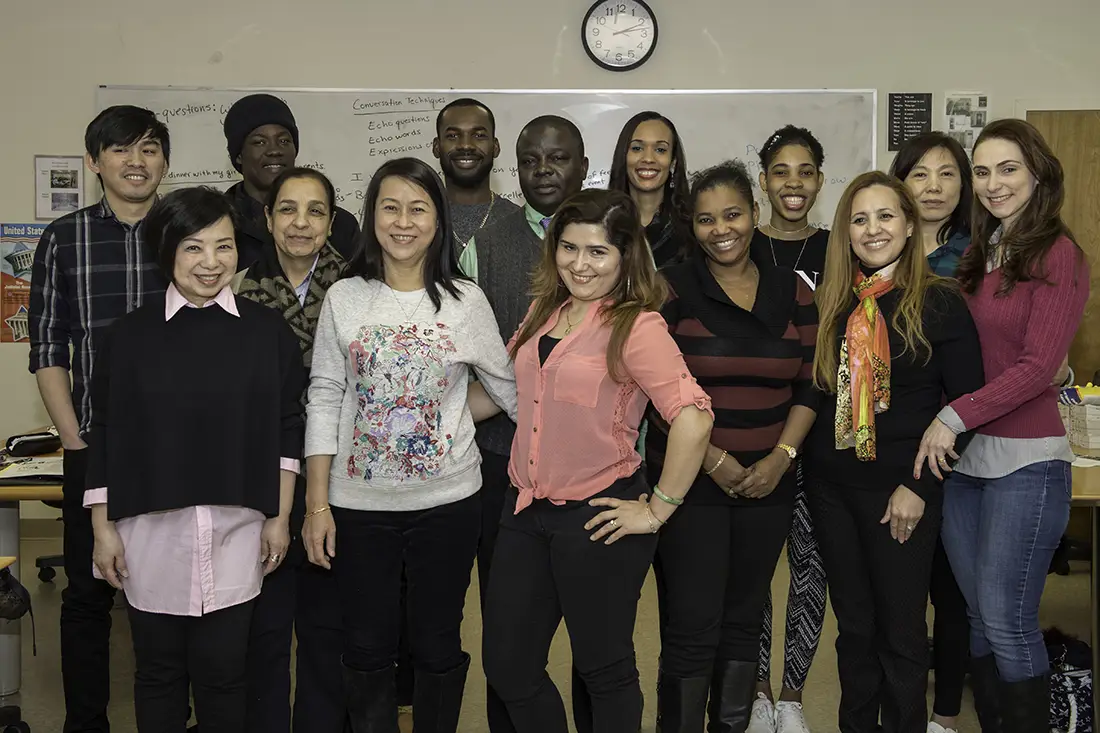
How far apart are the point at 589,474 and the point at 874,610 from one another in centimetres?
86

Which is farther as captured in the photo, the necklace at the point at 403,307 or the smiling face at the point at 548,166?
the smiling face at the point at 548,166

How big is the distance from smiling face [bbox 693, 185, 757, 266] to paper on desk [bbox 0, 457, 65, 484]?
85.7 inches

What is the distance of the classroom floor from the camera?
2970 mm

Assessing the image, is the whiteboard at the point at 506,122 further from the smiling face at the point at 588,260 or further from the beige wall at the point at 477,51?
the smiling face at the point at 588,260

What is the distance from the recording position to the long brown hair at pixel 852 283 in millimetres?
2186

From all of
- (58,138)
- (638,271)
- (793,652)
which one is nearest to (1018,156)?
(638,271)

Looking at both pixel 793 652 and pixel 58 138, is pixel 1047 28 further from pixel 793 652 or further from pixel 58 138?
pixel 58 138

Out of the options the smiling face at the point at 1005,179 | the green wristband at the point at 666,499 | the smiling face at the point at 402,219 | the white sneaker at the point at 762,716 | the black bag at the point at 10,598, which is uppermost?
the smiling face at the point at 1005,179

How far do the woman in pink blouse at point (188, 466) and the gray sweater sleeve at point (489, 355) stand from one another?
436 millimetres

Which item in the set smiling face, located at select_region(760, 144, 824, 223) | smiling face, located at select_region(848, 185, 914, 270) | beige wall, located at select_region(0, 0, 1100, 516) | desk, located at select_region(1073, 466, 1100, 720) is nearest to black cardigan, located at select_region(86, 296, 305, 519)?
smiling face, located at select_region(848, 185, 914, 270)

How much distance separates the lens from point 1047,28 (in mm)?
5082

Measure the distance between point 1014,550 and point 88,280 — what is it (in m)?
2.30

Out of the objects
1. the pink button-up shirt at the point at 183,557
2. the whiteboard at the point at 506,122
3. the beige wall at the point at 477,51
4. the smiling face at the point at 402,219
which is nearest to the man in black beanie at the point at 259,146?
the smiling face at the point at 402,219

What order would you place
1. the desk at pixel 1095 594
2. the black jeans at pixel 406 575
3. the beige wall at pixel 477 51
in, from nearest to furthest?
the black jeans at pixel 406 575 → the desk at pixel 1095 594 → the beige wall at pixel 477 51
